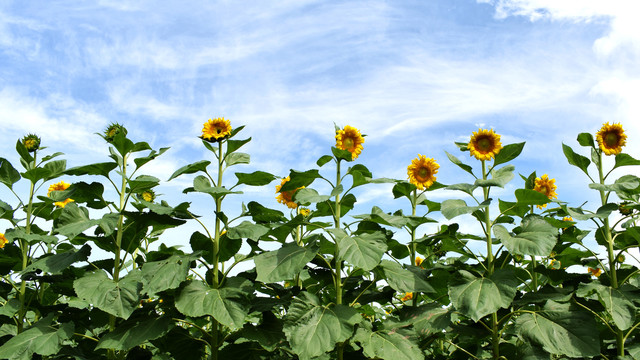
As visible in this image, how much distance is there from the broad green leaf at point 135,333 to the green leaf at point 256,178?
34.7 inches

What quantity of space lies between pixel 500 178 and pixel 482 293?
2.31ft

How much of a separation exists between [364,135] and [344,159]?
24 cm

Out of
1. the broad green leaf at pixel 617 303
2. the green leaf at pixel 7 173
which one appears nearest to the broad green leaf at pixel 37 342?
the green leaf at pixel 7 173

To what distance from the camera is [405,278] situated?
2699mm

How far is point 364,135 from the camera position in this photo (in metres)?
3.21

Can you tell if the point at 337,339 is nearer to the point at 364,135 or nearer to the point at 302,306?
the point at 302,306

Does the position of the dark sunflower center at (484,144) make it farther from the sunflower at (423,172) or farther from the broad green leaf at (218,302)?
the broad green leaf at (218,302)

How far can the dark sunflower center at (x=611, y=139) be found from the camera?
321cm

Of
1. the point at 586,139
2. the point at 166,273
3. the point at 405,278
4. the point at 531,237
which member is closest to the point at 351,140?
the point at 405,278

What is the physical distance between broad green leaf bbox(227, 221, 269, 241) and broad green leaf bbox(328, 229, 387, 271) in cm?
37

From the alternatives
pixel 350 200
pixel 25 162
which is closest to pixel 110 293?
pixel 350 200

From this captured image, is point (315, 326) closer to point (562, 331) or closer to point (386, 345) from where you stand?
point (386, 345)

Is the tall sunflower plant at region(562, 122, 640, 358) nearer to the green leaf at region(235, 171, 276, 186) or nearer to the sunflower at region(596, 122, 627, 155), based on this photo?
the sunflower at region(596, 122, 627, 155)

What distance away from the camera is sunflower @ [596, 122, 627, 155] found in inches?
126
